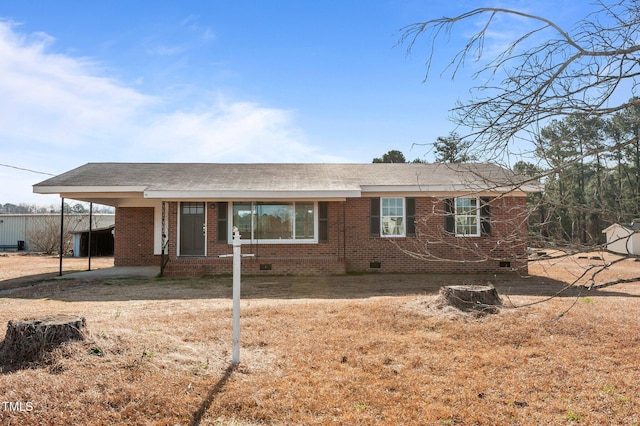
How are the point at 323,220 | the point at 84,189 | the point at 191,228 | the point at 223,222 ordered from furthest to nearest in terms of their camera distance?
the point at 191,228 → the point at 323,220 → the point at 223,222 → the point at 84,189

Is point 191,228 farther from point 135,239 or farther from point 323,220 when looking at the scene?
point 323,220

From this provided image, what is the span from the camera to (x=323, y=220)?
13.9 metres

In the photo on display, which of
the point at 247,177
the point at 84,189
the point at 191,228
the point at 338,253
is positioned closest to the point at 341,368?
the point at 338,253

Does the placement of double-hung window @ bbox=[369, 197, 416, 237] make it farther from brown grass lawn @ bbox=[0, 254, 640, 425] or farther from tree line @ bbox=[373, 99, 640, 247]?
tree line @ bbox=[373, 99, 640, 247]

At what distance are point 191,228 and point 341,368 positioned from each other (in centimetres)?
1086

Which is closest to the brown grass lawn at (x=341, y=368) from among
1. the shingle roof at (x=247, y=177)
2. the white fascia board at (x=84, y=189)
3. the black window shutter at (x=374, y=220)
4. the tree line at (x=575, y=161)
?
the tree line at (x=575, y=161)

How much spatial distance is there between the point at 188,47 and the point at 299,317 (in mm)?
6373

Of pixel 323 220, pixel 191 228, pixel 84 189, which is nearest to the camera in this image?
pixel 84 189

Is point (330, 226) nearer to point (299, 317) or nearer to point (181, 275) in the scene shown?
point (181, 275)

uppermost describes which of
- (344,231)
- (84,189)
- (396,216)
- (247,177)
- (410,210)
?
(247,177)

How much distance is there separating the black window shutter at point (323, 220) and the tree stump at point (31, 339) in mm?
9703

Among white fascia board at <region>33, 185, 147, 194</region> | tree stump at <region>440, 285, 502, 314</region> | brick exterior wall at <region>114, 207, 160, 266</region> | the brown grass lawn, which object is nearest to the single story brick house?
white fascia board at <region>33, 185, 147, 194</region>

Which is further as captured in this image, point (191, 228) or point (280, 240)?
point (191, 228)

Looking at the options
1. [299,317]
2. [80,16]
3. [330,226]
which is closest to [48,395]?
[299,317]
